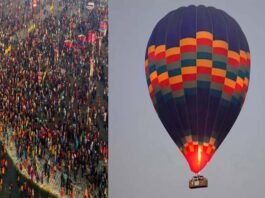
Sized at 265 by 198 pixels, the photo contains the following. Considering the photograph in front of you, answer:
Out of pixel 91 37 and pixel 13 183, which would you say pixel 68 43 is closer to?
pixel 91 37

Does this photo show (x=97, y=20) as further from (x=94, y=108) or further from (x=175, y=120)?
(x=175, y=120)

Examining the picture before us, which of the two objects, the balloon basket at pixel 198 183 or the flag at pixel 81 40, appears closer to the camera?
the balloon basket at pixel 198 183

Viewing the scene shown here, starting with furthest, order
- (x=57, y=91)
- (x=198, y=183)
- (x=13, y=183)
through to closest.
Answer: (x=57, y=91), (x=13, y=183), (x=198, y=183)

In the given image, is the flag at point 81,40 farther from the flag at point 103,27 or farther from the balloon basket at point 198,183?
the balloon basket at point 198,183

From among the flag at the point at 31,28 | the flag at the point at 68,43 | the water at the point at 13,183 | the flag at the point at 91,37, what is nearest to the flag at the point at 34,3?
the flag at the point at 31,28

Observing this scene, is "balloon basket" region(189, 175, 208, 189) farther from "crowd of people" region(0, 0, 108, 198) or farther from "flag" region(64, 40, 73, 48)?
"flag" region(64, 40, 73, 48)

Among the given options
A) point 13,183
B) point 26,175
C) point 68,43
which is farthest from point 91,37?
point 13,183
